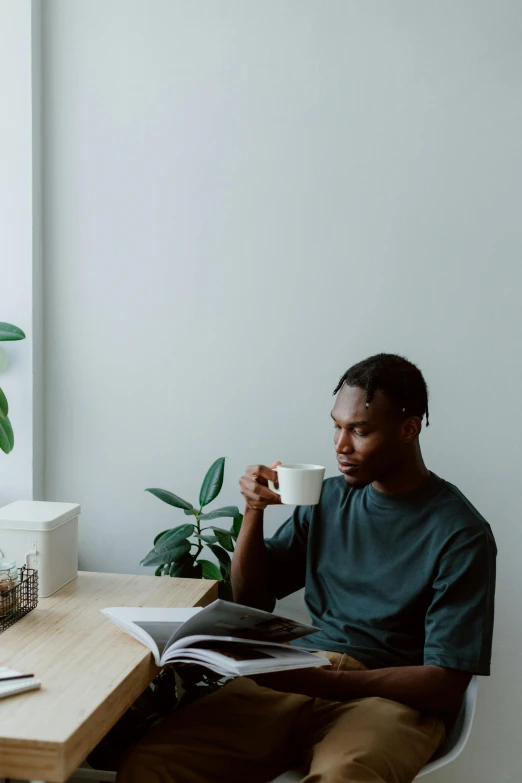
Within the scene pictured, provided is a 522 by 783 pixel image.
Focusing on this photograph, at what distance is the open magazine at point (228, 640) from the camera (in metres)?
1.28

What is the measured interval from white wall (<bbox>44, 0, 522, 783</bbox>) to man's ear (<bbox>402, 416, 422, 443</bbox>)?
507 mm

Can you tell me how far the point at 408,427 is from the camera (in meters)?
1.65

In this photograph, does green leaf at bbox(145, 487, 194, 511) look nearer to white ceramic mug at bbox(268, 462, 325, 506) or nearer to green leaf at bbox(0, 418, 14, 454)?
green leaf at bbox(0, 418, 14, 454)

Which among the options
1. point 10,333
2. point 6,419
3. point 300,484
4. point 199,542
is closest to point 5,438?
point 6,419

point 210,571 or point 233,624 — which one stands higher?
point 233,624

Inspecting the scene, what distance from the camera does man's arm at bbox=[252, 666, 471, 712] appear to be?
1.46 m

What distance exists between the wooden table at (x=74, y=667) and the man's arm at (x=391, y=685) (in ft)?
0.94

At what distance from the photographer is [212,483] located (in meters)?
2.05

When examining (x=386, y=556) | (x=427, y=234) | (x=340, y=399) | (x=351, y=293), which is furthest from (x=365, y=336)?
(x=386, y=556)

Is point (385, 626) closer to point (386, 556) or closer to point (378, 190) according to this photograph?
point (386, 556)

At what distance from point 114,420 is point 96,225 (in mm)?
561

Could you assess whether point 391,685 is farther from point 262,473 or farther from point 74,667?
point 74,667

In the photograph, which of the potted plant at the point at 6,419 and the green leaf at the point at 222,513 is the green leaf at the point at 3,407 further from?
the green leaf at the point at 222,513

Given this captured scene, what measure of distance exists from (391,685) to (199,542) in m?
0.76
